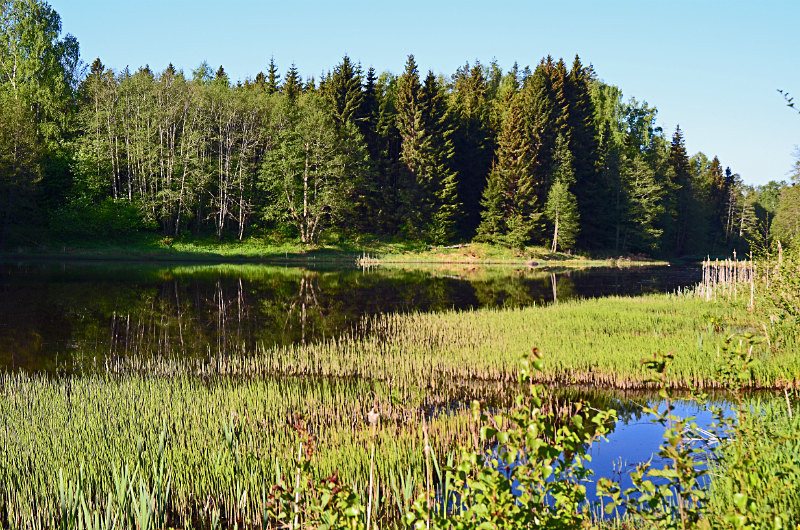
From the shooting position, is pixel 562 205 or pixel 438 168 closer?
pixel 562 205

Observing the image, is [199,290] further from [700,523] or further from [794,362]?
[700,523]

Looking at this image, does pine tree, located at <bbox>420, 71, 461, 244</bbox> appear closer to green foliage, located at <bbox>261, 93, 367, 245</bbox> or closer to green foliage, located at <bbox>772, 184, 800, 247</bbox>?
green foliage, located at <bbox>261, 93, 367, 245</bbox>

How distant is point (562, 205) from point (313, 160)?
2765 cm

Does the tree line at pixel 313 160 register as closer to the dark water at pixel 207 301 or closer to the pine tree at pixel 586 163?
the pine tree at pixel 586 163

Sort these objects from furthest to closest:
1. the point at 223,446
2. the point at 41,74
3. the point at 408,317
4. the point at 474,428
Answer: the point at 41,74
the point at 408,317
the point at 474,428
the point at 223,446

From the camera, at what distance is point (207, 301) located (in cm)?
2644

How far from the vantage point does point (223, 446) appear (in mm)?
7535

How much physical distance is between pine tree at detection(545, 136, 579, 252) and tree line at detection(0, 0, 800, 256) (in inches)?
6.9

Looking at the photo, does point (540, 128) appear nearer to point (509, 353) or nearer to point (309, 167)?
point (309, 167)

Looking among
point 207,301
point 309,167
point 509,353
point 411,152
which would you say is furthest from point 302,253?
point 509,353

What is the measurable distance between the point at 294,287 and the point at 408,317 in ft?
46.7

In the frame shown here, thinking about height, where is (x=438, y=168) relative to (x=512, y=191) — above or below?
above

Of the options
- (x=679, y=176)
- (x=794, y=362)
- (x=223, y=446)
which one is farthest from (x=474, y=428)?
(x=679, y=176)

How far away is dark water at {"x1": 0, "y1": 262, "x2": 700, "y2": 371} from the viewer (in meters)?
16.9
